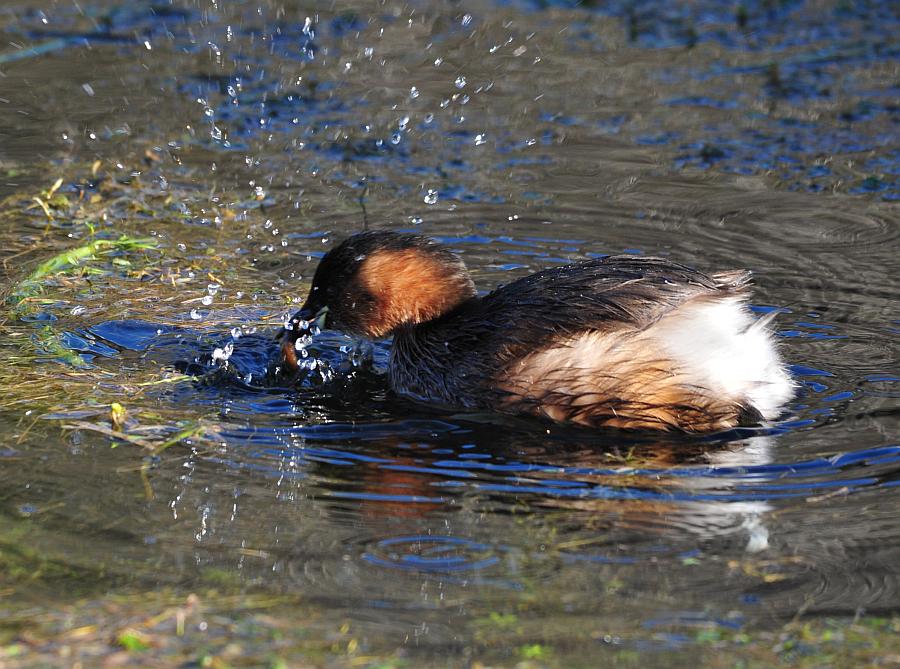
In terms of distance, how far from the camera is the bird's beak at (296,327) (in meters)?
5.96

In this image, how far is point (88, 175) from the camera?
838 cm

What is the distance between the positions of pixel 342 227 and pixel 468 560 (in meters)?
3.88

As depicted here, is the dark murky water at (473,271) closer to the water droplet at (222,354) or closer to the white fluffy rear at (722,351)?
the water droplet at (222,354)

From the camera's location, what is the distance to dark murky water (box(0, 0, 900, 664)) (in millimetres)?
3996

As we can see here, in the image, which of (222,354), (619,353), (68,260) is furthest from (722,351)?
(68,260)

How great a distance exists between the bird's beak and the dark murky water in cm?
17

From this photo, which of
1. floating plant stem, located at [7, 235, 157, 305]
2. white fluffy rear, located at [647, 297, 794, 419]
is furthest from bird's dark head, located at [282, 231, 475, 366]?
floating plant stem, located at [7, 235, 157, 305]

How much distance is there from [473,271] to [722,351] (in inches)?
80.9

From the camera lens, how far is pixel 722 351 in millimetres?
5273

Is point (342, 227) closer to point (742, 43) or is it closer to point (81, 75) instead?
point (81, 75)

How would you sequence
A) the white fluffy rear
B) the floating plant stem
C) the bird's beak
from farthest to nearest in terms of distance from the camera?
the floating plant stem
the bird's beak
the white fluffy rear

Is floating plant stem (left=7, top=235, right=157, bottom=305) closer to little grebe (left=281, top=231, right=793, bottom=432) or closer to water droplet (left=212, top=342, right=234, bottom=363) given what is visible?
water droplet (left=212, top=342, right=234, bottom=363)

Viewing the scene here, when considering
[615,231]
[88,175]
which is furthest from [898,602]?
[88,175]

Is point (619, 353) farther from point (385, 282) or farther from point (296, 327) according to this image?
point (296, 327)
